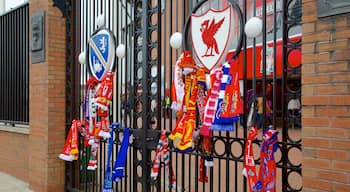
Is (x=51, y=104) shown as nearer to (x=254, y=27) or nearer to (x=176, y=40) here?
(x=176, y=40)

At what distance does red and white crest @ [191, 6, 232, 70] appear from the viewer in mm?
3451

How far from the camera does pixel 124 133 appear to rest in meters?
4.67

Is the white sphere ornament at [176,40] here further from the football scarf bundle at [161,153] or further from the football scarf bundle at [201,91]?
the football scarf bundle at [161,153]

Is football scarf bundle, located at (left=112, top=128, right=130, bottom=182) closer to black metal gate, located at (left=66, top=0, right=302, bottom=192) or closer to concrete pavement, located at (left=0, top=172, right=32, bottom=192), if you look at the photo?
black metal gate, located at (left=66, top=0, right=302, bottom=192)

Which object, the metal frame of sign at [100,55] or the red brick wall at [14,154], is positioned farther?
the red brick wall at [14,154]

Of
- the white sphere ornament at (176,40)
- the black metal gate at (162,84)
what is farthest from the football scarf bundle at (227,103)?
the white sphere ornament at (176,40)

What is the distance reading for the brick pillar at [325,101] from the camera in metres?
2.52

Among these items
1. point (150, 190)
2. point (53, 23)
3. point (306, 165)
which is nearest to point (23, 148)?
point (53, 23)

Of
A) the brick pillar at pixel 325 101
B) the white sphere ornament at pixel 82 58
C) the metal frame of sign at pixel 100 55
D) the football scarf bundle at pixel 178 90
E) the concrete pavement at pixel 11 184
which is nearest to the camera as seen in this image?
the brick pillar at pixel 325 101

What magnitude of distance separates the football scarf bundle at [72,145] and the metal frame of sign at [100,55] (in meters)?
0.90

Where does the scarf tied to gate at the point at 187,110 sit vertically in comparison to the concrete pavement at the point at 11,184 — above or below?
above

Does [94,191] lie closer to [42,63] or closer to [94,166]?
[94,166]

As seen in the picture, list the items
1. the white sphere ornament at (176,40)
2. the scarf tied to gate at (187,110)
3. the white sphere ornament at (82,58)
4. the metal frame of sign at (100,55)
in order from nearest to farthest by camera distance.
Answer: the scarf tied to gate at (187,110)
the white sphere ornament at (176,40)
the metal frame of sign at (100,55)
the white sphere ornament at (82,58)

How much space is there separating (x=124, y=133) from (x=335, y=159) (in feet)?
8.84
